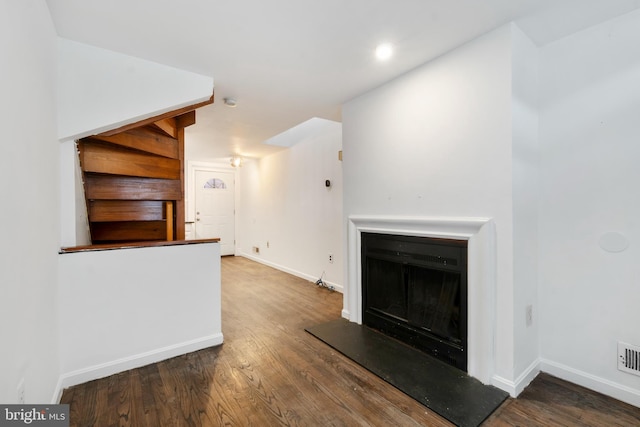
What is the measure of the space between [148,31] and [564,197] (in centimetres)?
295

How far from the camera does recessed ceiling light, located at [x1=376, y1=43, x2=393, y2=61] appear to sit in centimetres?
200

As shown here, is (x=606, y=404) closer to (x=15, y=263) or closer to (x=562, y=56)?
(x=562, y=56)

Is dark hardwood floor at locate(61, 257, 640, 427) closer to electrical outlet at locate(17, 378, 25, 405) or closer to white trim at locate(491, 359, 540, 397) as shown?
white trim at locate(491, 359, 540, 397)

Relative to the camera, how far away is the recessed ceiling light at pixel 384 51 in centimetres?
200

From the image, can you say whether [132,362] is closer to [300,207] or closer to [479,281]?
[479,281]

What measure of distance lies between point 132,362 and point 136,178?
1617mm

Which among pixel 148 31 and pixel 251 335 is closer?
pixel 148 31

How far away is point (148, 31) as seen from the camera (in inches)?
71.3

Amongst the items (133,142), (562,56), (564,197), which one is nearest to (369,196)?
(564,197)

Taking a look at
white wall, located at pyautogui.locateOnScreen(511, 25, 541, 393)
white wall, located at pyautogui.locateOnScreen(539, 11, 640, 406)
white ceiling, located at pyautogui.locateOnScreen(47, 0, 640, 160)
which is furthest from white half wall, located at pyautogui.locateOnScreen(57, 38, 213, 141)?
white wall, located at pyautogui.locateOnScreen(539, 11, 640, 406)

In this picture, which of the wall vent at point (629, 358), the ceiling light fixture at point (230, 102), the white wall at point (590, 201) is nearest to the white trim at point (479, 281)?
the white wall at point (590, 201)

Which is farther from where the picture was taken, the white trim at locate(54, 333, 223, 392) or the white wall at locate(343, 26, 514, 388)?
the white trim at locate(54, 333, 223, 392)

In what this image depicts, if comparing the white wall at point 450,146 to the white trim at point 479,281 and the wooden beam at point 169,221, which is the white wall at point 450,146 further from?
the wooden beam at point 169,221

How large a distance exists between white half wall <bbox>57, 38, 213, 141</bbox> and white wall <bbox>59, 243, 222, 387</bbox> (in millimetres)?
934
